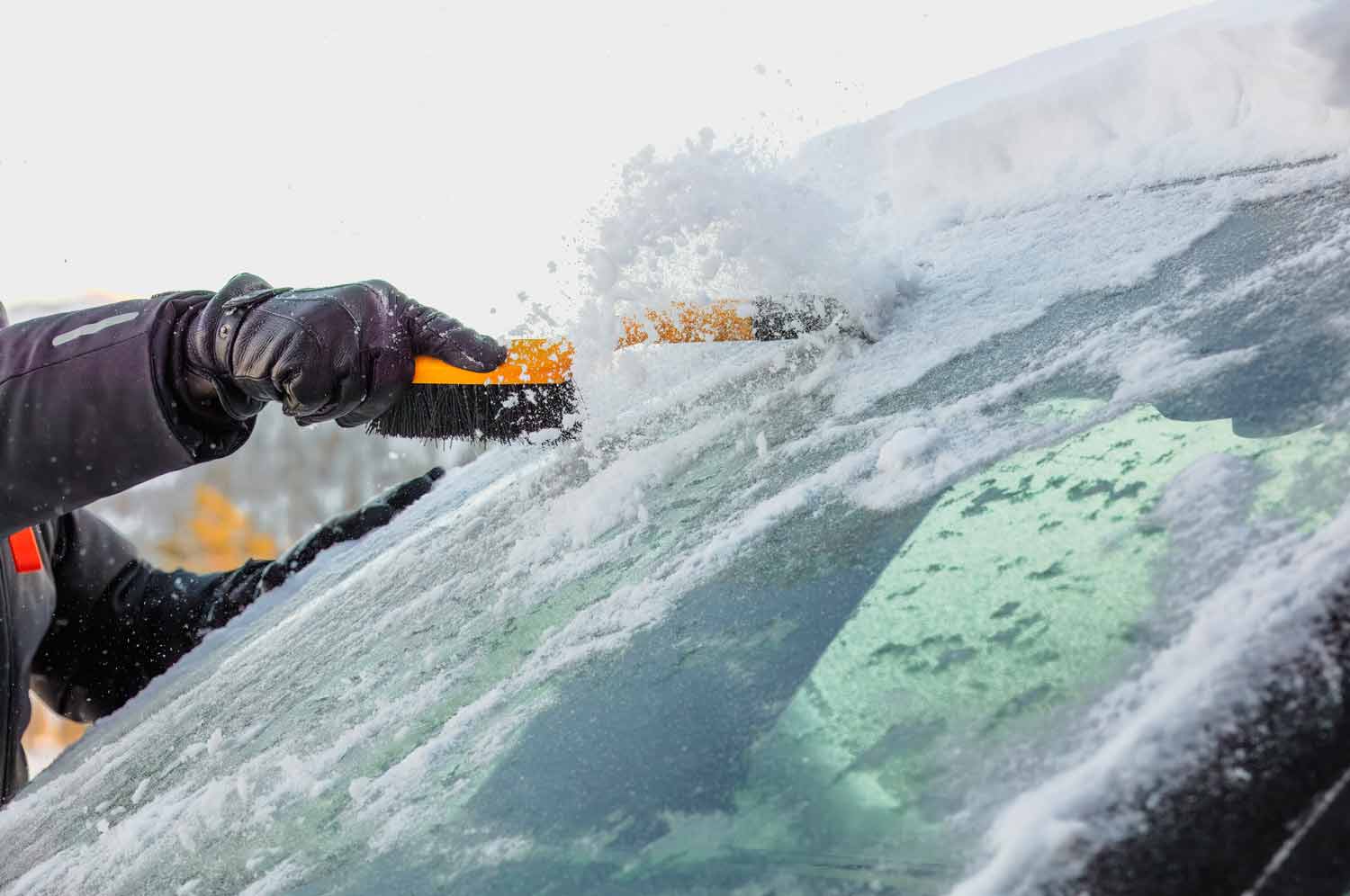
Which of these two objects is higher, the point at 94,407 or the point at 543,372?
the point at 94,407

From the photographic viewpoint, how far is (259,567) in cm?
279

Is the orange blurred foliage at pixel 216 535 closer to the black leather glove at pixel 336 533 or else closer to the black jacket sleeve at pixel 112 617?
the black jacket sleeve at pixel 112 617

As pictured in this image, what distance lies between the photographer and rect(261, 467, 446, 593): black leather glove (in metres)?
2.60

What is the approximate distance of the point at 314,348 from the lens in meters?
1.57

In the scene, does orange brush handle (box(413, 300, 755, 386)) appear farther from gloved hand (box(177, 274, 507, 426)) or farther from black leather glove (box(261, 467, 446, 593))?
black leather glove (box(261, 467, 446, 593))

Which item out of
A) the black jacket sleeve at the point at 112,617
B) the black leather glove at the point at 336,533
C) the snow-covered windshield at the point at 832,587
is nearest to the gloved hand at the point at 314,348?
the snow-covered windshield at the point at 832,587

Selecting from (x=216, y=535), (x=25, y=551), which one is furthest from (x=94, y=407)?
(x=216, y=535)

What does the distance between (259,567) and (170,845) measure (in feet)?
5.37

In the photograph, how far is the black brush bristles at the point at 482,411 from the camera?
1797 millimetres

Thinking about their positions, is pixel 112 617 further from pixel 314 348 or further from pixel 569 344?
pixel 569 344

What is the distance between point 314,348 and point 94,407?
393mm

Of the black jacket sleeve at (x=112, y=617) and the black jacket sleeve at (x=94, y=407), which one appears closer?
the black jacket sleeve at (x=94, y=407)

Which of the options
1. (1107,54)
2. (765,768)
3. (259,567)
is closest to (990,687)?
(765,768)

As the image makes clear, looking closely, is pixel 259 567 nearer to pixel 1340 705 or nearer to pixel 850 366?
pixel 850 366
